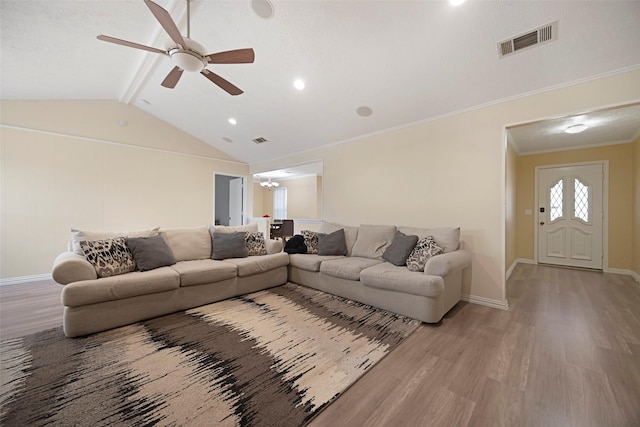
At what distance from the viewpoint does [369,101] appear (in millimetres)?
3607

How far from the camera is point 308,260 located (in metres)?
3.62

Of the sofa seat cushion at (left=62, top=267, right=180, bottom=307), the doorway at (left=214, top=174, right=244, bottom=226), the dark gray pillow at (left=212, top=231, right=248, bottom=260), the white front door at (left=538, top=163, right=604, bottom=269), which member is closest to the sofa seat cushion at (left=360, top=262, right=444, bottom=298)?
the dark gray pillow at (left=212, top=231, right=248, bottom=260)

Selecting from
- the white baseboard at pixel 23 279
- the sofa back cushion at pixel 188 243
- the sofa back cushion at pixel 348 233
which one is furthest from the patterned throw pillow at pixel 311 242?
the white baseboard at pixel 23 279

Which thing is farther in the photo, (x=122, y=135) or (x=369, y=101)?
(x=122, y=135)

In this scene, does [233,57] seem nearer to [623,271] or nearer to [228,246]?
[228,246]

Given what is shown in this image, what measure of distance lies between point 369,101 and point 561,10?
202 cm

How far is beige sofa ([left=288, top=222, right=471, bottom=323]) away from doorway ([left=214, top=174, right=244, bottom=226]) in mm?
4136

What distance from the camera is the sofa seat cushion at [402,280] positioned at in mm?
2457

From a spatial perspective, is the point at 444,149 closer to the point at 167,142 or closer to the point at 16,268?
the point at 167,142

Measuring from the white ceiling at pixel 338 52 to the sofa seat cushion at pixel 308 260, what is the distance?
7.54ft

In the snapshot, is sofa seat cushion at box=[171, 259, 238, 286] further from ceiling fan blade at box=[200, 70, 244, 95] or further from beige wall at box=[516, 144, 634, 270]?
beige wall at box=[516, 144, 634, 270]

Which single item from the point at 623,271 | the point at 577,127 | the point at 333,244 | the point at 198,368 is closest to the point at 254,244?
the point at 333,244

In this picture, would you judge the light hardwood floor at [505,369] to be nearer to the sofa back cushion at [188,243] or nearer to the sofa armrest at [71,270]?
the sofa armrest at [71,270]

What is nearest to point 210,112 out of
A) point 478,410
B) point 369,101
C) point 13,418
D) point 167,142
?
point 167,142
